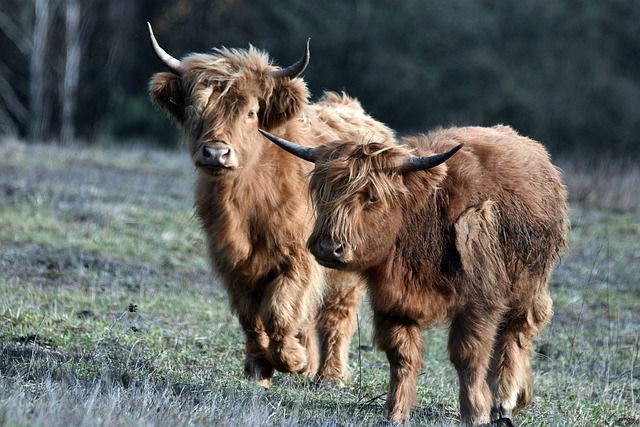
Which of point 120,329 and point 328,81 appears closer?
point 120,329

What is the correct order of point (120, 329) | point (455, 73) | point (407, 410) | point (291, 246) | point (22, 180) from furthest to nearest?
point (455, 73), point (22, 180), point (120, 329), point (291, 246), point (407, 410)

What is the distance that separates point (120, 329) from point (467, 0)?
24842 millimetres

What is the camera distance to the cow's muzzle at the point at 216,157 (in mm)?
5691

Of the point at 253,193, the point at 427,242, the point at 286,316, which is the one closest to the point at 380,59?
the point at 253,193

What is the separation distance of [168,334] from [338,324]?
125 cm

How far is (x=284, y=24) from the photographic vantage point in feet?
99.2

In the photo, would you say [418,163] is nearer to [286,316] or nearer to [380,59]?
[286,316]

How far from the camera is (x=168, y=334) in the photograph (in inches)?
272

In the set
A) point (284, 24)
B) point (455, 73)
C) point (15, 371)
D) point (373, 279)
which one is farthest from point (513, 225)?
point (284, 24)

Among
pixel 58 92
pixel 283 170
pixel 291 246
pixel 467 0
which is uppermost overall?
pixel 467 0

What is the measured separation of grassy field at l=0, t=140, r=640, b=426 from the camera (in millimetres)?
4707

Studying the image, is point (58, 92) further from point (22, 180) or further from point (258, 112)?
point (258, 112)

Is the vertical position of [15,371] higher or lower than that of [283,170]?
lower

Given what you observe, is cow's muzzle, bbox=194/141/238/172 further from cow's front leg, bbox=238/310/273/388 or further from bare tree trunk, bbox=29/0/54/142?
bare tree trunk, bbox=29/0/54/142
